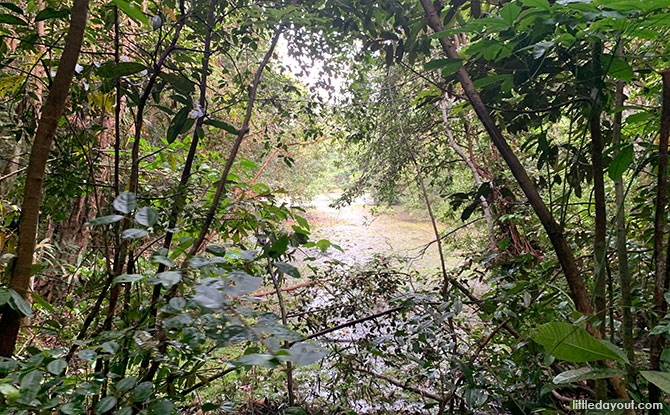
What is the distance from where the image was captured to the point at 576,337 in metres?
0.34

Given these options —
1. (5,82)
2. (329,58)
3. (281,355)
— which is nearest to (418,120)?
(329,58)

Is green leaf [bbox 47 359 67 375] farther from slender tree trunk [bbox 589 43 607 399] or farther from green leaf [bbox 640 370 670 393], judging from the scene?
slender tree trunk [bbox 589 43 607 399]

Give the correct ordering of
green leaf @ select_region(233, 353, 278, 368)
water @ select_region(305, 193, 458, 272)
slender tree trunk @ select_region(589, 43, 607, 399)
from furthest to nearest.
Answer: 1. water @ select_region(305, 193, 458, 272)
2. slender tree trunk @ select_region(589, 43, 607, 399)
3. green leaf @ select_region(233, 353, 278, 368)

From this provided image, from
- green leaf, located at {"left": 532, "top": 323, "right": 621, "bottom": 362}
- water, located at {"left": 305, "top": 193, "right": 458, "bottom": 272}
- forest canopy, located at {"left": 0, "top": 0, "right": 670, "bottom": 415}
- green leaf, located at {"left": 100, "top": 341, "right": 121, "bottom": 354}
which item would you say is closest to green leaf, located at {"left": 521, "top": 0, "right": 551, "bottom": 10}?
forest canopy, located at {"left": 0, "top": 0, "right": 670, "bottom": 415}

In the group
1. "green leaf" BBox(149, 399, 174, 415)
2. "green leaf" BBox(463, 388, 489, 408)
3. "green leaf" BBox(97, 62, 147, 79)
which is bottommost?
"green leaf" BBox(463, 388, 489, 408)

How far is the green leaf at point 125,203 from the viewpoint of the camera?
0.35 m

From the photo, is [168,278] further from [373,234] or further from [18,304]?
[373,234]

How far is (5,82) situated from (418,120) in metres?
2.29

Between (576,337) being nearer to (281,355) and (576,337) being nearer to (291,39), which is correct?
(281,355)

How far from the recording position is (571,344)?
1.13ft

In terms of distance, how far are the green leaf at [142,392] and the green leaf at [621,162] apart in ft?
2.28

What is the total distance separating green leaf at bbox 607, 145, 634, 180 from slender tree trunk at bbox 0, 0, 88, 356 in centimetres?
80

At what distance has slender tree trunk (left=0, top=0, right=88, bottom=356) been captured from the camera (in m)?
0.41

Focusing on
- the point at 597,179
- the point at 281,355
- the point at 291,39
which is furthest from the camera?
the point at 291,39
